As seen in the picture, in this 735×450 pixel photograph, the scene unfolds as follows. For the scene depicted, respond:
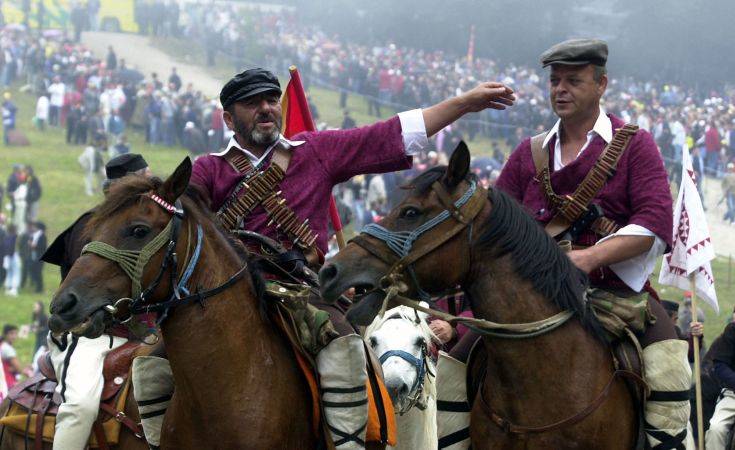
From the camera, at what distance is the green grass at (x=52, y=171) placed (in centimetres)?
2552

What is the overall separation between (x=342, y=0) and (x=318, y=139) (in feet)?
191

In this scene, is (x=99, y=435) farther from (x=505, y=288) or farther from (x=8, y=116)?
(x=8, y=116)

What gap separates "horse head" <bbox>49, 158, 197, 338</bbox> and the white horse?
91.1 inches

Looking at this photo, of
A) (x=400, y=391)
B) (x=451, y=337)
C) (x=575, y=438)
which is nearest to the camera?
(x=575, y=438)

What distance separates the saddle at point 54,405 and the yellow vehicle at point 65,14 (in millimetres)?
45821

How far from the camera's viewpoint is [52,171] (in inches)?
1356

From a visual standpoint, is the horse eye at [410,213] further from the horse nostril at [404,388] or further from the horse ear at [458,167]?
the horse nostril at [404,388]

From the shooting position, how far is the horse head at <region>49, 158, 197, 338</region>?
16.4 feet

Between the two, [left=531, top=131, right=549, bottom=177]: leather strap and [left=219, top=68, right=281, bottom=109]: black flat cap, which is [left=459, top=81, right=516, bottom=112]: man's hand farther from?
[left=219, top=68, right=281, bottom=109]: black flat cap

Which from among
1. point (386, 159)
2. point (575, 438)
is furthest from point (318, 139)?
point (575, 438)

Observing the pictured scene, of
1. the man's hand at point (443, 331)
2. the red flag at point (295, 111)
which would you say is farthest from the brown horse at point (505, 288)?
the red flag at point (295, 111)

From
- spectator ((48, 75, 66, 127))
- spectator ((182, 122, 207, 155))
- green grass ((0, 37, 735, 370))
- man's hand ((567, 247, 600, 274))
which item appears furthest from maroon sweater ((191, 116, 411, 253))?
spectator ((48, 75, 66, 127))

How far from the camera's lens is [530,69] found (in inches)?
2039

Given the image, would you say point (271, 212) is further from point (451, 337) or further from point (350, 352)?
point (451, 337)
